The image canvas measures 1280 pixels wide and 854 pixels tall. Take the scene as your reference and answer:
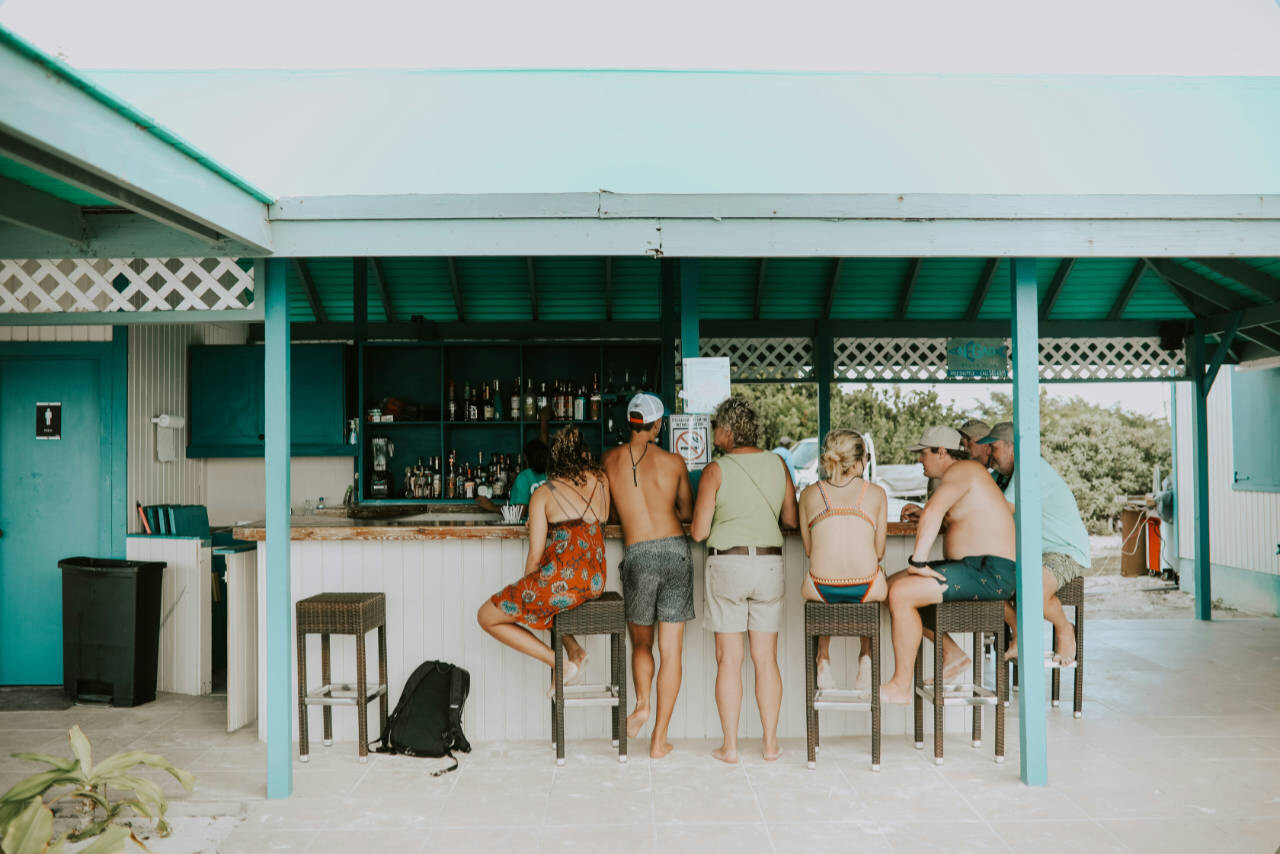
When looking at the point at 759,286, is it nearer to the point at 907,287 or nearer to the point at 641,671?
the point at 907,287

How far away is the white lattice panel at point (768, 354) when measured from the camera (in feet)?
32.6

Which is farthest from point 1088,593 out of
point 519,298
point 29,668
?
point 29,668

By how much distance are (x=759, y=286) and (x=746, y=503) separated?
521 centimetres

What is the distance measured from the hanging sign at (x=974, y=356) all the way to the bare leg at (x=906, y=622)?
5845 millimetres

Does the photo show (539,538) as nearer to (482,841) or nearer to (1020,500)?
(482,841)

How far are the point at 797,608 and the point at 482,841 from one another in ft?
6.92

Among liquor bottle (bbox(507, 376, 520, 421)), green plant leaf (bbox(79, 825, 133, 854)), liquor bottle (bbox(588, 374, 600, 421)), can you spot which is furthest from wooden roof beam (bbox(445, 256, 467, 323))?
green plant leaf (bbox(79, 825, 133, 854))

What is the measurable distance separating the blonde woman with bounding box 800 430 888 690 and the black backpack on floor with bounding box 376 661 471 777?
1.88 metres

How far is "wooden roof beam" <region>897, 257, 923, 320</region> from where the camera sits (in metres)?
9.20

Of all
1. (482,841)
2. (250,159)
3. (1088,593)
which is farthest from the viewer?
(1088,593)

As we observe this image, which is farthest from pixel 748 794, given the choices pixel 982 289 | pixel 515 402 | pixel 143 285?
pixel 982 289

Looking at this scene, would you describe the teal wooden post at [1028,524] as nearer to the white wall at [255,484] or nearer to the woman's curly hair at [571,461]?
the woman's curly hair at [571,461]

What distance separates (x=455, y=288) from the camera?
9.12 m

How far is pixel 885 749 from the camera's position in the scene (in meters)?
4.84
